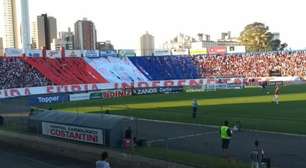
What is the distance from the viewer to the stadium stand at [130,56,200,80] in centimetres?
9438

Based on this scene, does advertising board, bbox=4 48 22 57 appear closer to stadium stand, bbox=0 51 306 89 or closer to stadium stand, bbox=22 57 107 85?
stadium stand, bbox=0 51 306 89

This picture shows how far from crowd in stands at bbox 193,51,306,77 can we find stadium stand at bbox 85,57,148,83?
13192 millimetres

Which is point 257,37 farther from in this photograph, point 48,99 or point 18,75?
point 48,99

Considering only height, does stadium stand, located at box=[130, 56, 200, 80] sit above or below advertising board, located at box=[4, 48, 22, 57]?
below

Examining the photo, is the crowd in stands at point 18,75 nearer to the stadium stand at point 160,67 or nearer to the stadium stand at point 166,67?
the stadium stand at point 160,67

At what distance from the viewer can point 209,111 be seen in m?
41.4

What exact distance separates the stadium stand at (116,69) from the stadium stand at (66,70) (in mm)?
1715

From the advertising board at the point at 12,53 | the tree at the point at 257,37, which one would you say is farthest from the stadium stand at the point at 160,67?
the tree at the point at 257,37

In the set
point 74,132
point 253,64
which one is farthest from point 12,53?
point 74,132

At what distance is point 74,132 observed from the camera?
28156 millimetres

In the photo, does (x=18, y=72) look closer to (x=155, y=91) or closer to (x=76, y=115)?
(x=155, y=91)

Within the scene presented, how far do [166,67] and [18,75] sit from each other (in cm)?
3045

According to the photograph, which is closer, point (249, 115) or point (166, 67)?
point (249, 115)

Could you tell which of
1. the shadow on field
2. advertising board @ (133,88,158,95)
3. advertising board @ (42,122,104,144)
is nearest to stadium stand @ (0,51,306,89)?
advertising board @ (133,88,158,95)
